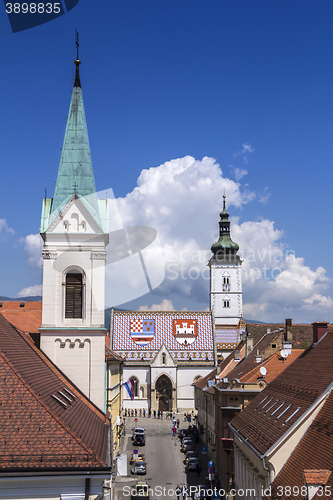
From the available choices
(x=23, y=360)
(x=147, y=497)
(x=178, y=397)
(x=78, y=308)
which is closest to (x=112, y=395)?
(x=147, y=497)

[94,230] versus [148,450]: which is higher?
[94,230]

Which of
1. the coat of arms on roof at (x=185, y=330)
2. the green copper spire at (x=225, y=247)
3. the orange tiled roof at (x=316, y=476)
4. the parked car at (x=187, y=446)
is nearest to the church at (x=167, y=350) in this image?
the coat of arms on roof at (x=185, y=330)

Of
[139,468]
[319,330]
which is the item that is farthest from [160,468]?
[319,330]

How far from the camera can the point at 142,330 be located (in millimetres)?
83062

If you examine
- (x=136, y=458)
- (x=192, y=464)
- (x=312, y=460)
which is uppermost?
(x=312, y=460)

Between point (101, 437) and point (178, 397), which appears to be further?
point (178, 397)

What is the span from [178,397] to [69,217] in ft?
176

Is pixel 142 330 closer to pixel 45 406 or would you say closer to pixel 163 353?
pixel 163 353

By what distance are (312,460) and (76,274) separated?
1610 centimetres

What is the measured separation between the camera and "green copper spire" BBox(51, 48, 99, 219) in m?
29.4

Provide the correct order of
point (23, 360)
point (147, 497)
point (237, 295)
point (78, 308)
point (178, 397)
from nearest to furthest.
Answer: point (23, 360) < point (78, 308) < point (147, 497) < point (178, 397) < point (237, 295)

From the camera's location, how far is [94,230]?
2911 cm

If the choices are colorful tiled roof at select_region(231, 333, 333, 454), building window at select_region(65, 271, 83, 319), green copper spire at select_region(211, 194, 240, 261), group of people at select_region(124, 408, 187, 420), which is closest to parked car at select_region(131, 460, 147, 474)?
colorful tiled roof at select_region(231, 333, 333, 454)

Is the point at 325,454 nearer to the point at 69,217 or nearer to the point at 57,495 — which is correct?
the point at 57,495
